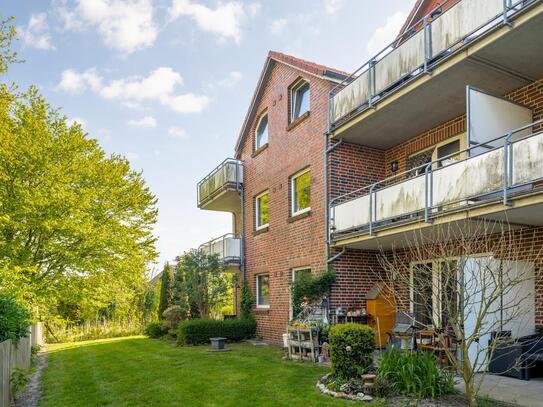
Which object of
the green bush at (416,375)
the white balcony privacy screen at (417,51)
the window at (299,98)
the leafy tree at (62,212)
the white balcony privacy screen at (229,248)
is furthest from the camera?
the white balcony privacy screen at (229,248)

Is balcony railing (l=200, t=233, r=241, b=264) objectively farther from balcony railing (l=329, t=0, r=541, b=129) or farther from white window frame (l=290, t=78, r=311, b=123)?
balcony railing (l=329, t=0, r=541, b=129)

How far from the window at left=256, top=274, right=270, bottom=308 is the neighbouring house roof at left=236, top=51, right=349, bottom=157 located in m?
5.59

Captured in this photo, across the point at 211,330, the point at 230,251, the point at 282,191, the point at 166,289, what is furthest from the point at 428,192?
the point at 166,289

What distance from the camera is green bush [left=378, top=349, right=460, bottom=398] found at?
6969 mm

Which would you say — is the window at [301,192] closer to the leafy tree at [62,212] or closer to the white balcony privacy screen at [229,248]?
the white balcony privacy screen at [229,248]

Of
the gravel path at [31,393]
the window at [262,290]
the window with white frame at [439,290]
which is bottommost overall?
the gravel path at [31,393]

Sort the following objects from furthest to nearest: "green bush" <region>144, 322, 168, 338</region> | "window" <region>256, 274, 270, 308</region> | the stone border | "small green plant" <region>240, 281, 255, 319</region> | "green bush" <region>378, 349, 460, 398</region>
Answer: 1. "green bush" <region>144, 322, 168, 338</region>
2. "small green plant" <region>240, 281, 255, 319</region>
3. "window" <region>256, 274, 270, 308</region>
4. the stone border
5. "green bush" <region>378, 349, 460, 398</region>

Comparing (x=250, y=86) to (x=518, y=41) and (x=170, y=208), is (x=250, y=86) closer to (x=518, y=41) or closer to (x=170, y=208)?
(x=170, y=208)

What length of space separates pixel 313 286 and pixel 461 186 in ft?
16.8

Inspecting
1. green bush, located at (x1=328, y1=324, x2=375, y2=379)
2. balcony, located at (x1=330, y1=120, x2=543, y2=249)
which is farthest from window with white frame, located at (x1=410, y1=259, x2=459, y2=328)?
balcony, located at (x1=330, y1=120, x2=543, y2=249)

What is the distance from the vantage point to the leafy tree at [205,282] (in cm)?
1772

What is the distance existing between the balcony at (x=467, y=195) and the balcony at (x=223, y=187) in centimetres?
784

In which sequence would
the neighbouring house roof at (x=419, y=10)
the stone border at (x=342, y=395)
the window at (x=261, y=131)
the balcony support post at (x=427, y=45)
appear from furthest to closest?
the window at (x=261, y=131)
the neighbouring house roof at (x=419, y=10)
the balcony support post at (x=427, y=45)
the stone border at (x=342, y=395)

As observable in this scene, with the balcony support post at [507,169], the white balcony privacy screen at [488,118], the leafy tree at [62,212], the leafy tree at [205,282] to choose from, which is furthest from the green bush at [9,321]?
the white balcony privacy screen at [488,118]
